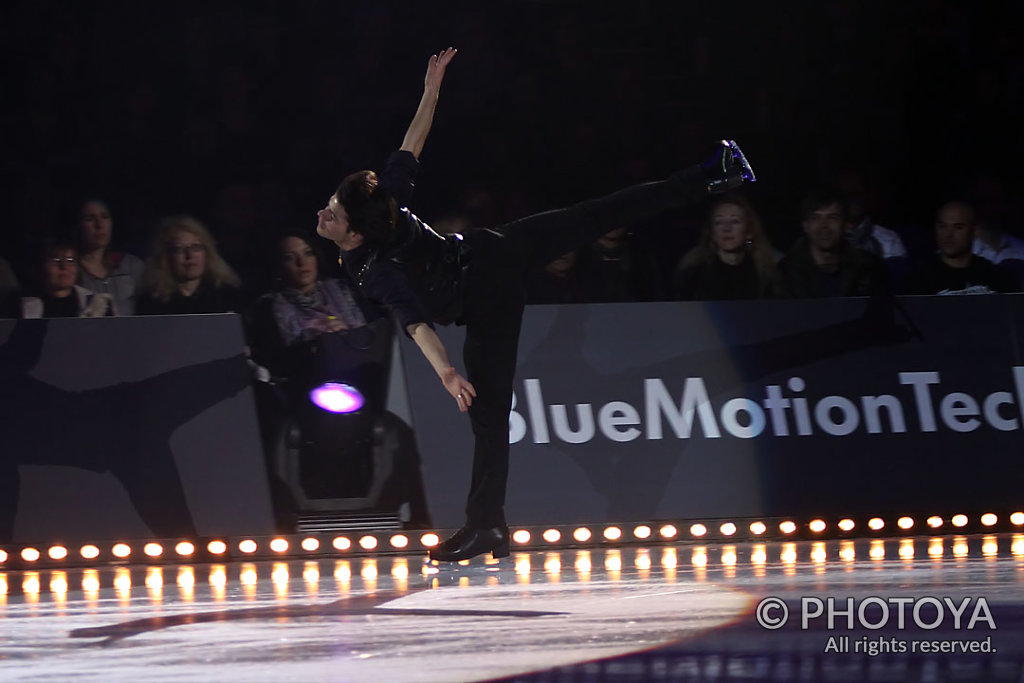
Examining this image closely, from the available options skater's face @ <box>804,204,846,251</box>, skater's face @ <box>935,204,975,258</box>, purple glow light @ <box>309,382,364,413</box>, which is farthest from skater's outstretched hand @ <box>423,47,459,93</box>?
skater's face @ <box>935,204,975,258</box>

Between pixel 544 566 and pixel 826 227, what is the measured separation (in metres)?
2.46

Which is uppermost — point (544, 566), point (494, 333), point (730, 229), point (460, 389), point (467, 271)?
point (730, 229)

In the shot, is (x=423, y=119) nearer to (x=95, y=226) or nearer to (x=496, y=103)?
(x=95, y=226)

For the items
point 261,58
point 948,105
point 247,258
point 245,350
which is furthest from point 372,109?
point 948,105

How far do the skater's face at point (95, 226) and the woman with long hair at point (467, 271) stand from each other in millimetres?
1941

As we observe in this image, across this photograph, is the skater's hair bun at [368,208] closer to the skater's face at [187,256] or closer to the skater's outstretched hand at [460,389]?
the skater's outstretched hand at [460,389]

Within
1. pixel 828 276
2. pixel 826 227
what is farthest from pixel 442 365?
pixel 826 227

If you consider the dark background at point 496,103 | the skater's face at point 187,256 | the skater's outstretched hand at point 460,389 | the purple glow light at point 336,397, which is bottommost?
the skater's outstretched hand at point 460,389

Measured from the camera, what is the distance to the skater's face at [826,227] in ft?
20.5

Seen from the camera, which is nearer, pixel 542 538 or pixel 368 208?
pixel 368 208

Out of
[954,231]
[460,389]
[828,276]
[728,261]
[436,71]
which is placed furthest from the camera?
[954,231]

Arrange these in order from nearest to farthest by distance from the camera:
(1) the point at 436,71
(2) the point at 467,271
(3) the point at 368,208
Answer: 1. (3) the point at 368,208
2. (2) the point at 467,271
3. (1) the point at 436,71

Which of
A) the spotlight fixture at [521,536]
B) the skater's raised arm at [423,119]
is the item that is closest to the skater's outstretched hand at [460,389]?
the skater's raised arm at [423,119]

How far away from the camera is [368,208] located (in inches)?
178
